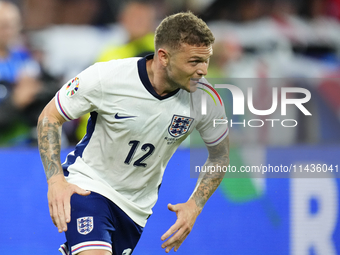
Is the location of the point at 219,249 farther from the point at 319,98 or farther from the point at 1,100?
the point at 1,100

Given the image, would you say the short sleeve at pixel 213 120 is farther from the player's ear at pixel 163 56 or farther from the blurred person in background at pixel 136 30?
the blurred person in background at pixel 136 30

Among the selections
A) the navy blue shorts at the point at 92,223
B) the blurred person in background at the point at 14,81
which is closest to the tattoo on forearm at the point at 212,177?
the navy blue shorts at the point at 92,223

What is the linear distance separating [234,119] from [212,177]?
145 centimetres

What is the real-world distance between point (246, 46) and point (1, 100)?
2503mm

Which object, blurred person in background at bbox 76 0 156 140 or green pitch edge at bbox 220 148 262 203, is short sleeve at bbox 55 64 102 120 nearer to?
green pitch edge at bbox 220 148 262 203

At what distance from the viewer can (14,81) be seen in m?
4.11

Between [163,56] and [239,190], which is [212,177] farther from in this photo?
[239,190]

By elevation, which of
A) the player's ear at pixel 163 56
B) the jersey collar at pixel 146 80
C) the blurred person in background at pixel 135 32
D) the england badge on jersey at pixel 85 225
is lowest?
the england badge on jersey at pixel 85 225

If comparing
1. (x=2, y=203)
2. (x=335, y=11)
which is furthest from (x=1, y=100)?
(x=335, y=11)

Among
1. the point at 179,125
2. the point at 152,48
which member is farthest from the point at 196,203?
the point at 152,48

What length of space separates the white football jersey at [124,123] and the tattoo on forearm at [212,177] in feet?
0.55

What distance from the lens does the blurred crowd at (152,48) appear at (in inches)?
161

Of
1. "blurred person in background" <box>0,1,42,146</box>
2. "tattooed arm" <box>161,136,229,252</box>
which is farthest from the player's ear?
"blurred person in background" <box>0,1,42,146</box>

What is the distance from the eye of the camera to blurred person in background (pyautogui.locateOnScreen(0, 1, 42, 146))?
402 cm
